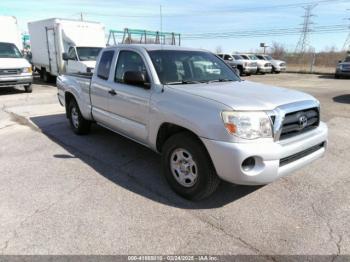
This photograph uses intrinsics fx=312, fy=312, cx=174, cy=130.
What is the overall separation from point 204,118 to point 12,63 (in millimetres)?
11848

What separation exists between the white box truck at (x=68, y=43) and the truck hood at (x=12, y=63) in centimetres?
163

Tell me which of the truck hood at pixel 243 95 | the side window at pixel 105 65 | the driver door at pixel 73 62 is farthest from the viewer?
the driver door at pixel 73 62

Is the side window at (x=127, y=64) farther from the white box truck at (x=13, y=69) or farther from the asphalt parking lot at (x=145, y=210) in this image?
the white box truck at (x=13, y=69)

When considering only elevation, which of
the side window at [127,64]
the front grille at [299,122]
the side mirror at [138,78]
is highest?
the side window at [127,64]

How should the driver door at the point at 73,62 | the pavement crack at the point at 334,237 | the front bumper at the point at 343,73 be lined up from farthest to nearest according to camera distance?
the front bumper at the point at 343,73, the driver door at the point at 73,62, the pavement crack at the point at 334,237

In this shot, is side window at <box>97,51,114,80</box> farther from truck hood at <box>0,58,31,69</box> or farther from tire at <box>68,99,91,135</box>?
truck hood at <box>0,58,31,69</box>

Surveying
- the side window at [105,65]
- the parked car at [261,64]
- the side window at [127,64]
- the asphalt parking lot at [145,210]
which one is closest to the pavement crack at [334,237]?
the asphalt parking lot at [145,210]

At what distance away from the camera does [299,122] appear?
3.55 meters

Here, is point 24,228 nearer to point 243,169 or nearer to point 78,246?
point 78,246

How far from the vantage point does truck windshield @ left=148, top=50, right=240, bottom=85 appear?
4.28 meters

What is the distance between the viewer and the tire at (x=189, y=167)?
11.4 ft

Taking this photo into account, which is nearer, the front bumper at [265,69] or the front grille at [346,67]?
the front grille at [346,67]

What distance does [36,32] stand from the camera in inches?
664

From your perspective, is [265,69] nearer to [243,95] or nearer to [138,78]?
[138,78]
